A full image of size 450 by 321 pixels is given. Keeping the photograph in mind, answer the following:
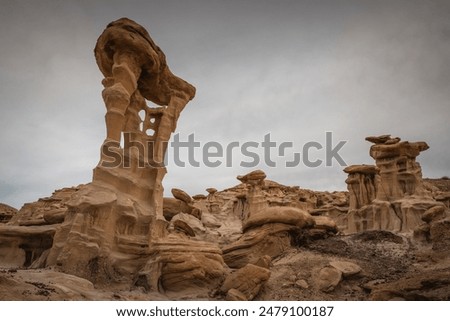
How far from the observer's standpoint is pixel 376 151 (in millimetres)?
20688

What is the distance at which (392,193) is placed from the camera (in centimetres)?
1969

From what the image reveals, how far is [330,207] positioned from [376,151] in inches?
463

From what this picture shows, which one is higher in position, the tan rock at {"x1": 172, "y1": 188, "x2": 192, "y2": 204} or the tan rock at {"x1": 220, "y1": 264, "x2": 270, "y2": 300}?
the tan rock at {"x1": 172, "y1": 188, "x2": 192, "y2": 204}

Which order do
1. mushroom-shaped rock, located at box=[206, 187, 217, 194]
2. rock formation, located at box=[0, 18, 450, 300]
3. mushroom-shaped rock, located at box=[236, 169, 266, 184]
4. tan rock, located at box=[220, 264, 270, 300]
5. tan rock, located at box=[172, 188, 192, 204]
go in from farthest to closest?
mushroom-shaped rock, located at box=[206, 187, 217, 194] < mushroom-shaped rock, located at box=[236, 169, 266, 184] < tan rock, located at box=[172, 188, 192, 204] < tan rock, located at box=[220, 264, 270, 300] < rock formation, located at box=[0, 18, 450, 300]

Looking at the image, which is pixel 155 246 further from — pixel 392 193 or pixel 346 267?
pixel 392 193

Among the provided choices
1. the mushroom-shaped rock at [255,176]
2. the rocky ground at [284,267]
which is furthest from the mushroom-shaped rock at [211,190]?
the rocky ground at [284,267]

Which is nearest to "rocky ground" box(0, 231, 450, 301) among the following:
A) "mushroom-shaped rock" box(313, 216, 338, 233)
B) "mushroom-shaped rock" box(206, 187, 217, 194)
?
"mushroom-shaped rock" box(313, 216, 338, 233)

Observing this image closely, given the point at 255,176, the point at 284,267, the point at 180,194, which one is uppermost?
the point at 255,176

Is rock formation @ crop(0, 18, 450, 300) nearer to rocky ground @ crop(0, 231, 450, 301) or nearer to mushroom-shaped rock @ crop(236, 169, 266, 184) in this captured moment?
rocky ground @ crop(0, 231, 450, 301)

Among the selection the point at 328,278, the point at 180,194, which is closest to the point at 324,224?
the point at 328,278

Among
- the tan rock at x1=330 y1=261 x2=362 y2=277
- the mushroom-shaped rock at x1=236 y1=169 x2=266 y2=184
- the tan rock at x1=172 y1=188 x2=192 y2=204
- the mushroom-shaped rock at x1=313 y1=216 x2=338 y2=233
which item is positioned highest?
the mushroom-shaped rock at x1=236 y1=169 x2=266 y2=184

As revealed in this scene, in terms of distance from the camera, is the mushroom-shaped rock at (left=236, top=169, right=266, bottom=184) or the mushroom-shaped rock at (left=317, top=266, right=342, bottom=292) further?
the mushroom-shaped rock at (left=236, top=169, right=266, bottom=184)

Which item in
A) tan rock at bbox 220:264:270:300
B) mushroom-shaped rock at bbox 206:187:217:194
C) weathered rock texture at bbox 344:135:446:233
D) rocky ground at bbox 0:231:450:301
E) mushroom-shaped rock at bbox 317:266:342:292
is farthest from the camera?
mushroom-shaped rock at bbox 206:187:217:194

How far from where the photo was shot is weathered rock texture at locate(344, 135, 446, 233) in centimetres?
1784
